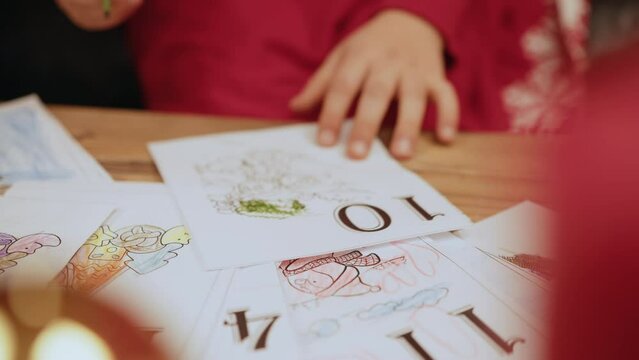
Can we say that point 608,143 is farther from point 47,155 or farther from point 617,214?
point 47,155

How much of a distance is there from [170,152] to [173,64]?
0.24 m

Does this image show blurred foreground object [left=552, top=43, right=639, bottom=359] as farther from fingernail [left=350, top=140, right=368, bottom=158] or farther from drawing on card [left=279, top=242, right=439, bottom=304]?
fingernail [left=350, top=140, right=368, bottom=158]

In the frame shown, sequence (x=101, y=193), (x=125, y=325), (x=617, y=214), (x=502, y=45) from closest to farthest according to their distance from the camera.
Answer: (x=617, y=214) < (x=125, y=325) < (x=101, y=193) < (x=502, y=45)

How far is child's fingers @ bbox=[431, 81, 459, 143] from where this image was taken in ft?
2.07

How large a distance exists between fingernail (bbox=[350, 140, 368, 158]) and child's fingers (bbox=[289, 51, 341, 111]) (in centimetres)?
11

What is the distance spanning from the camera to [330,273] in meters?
0.41

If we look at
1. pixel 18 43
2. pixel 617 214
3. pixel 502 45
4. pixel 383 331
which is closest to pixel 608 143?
pixel 617 214

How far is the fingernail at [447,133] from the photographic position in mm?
629

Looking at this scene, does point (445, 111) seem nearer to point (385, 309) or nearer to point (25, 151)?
point (385, 309)

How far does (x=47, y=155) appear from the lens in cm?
57

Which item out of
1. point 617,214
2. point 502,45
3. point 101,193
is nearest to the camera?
point 617,214

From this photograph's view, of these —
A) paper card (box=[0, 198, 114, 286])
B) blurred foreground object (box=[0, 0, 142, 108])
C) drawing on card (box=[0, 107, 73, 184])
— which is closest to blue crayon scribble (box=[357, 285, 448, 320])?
paper card (box=[0, 198, 114, 286])

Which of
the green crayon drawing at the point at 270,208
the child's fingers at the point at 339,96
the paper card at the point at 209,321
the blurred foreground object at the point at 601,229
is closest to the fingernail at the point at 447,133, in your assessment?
the child's fingers at the point at 339,96

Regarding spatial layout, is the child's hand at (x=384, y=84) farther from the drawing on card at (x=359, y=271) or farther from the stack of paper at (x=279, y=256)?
the drawing on card at (x=359, y=271)
